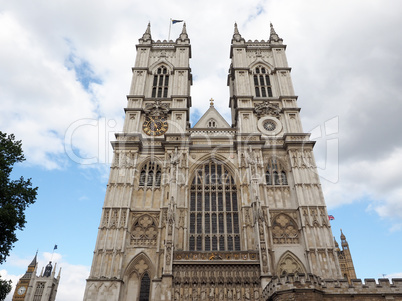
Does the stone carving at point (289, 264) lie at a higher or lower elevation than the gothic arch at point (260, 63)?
lower

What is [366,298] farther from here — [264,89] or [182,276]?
[264,89]

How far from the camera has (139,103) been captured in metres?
29.8

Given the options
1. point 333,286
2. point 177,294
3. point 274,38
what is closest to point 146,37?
point 274,38

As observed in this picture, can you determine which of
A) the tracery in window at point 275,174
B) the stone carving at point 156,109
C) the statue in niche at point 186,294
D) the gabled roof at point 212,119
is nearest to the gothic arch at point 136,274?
the statue in niche at point 186,294

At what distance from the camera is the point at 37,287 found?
59.8 meters

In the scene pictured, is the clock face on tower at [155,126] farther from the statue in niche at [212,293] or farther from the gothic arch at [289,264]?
the gothic arch at [289,264]

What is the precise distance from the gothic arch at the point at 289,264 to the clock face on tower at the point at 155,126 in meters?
14.9

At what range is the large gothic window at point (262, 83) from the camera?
3145 centimetres

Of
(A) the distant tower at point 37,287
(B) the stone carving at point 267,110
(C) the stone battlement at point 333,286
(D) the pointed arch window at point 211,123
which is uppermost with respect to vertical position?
(B) the stone carving at point 267,110

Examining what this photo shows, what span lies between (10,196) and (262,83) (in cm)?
2528

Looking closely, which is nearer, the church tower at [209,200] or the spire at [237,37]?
the church tower at [209,200]

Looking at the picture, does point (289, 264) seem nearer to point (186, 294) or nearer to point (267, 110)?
point (186, 294)

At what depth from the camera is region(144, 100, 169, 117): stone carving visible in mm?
29500

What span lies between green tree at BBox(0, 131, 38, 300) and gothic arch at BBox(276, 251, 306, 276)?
16184 millimetres
